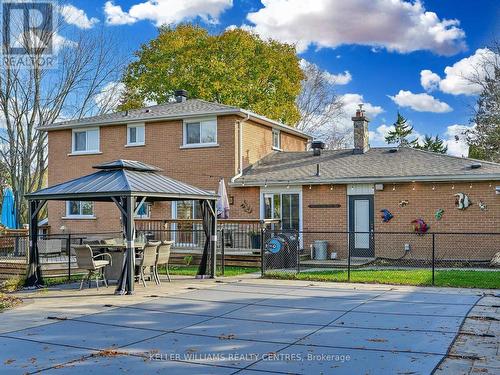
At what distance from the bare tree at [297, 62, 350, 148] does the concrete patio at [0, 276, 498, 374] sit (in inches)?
1278

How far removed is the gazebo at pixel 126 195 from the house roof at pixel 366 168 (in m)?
5.73

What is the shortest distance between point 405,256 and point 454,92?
20809mm

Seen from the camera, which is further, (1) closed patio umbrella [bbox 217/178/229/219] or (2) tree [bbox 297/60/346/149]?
(2) tree [bbox 297/60/346/149]

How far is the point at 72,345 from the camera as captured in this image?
773cm

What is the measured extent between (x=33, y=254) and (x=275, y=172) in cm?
1041

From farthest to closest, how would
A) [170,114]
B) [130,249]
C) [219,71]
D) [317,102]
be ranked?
[317,102] < [219,71] < [170,114] < [130,249]

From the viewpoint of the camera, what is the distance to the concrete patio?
22.0 feet

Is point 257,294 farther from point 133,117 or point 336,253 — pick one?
point 133,117

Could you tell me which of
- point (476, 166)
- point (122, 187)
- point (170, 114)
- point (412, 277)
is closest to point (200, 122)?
point (170, 114)

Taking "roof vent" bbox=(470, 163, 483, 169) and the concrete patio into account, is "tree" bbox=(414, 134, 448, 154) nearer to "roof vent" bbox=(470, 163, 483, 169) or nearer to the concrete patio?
"roof vent" bbox=(470, 163, 483, 169)

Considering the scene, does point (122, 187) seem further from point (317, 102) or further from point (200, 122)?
point (317, 102)

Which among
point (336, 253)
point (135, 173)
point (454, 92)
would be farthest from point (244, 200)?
point (454, 92)
